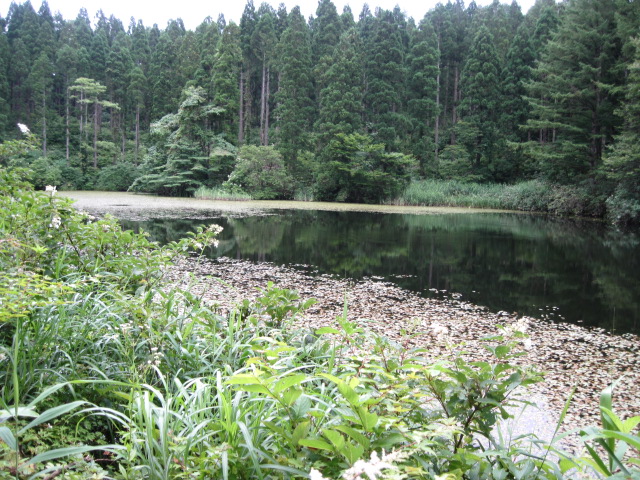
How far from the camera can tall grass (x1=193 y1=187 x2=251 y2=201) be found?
22375 millimetres

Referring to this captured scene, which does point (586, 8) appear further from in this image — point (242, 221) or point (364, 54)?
point (242, 221)

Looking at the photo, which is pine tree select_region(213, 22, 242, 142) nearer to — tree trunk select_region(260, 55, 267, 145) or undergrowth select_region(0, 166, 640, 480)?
tree trunk select_region(260, 55, 267, 145)

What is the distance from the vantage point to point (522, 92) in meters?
27.0

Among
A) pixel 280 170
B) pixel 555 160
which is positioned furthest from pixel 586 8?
pixel 280 170

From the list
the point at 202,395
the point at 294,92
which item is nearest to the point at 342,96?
the point at 294,92

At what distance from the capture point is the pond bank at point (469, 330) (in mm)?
2945

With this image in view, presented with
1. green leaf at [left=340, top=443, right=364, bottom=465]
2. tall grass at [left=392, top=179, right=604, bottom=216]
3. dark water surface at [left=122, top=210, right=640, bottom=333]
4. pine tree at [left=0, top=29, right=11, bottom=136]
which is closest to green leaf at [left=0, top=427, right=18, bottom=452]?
green leaf at [left=340, top=443, right=364, bottom=465]

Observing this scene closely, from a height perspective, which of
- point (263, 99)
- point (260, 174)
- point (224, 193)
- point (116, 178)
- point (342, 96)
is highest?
point (263, 99)

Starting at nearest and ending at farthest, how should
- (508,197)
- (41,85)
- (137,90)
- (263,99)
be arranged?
(508,197), (41,85), (263,99), (137,90)

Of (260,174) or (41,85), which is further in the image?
(41,85)

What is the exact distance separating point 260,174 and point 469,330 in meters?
19.6

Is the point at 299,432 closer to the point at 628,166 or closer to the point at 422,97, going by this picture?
the point at 628,166

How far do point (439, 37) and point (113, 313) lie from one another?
121 feet

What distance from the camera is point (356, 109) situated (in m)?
24.2
